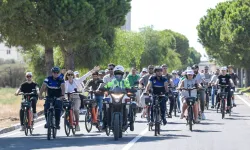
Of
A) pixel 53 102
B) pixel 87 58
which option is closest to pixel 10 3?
pixel 53 102

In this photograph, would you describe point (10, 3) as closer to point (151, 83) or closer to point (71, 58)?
point (151, 83)

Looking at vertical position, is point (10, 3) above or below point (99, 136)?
above

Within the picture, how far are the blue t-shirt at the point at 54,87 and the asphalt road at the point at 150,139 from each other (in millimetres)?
1126

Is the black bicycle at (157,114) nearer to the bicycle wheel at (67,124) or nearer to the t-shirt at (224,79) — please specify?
the bicycle wheel at (67,124)

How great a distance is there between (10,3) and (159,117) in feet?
28.0

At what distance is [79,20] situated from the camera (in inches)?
1395

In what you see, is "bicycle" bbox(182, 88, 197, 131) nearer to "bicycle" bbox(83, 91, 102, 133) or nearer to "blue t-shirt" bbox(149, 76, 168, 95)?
"blue t-shirt" bbox(149, 76, 168, 95)

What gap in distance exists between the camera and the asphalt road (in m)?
15.2

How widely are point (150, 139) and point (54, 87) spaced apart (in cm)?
280

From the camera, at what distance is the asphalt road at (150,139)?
15250 mm

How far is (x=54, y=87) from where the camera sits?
58.3 feet

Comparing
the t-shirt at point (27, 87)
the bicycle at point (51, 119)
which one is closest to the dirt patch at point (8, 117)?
the t-shirt at point (27, 87)

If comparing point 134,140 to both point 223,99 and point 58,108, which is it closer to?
point 58,108

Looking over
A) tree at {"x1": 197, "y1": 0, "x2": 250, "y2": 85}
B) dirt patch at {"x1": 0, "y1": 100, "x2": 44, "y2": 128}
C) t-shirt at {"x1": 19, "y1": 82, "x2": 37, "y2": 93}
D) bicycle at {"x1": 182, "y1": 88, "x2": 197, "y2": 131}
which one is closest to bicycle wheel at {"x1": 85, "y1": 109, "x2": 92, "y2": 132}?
t-shirt at {"x1": 19, "y1": 82, "x2": 37, "y2": 93}
